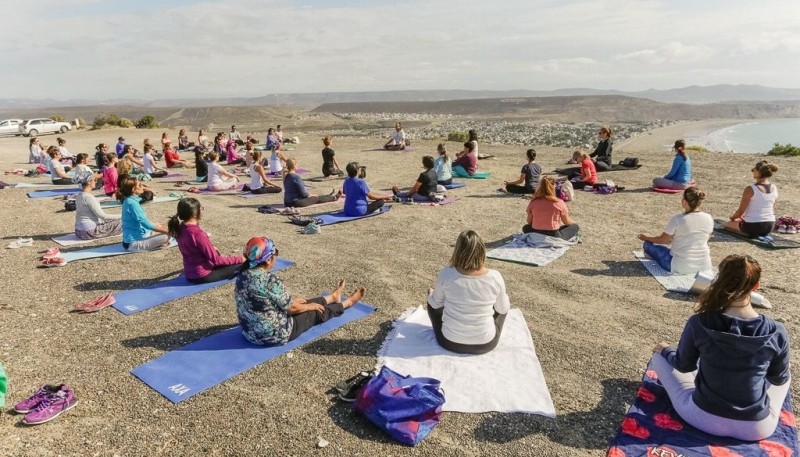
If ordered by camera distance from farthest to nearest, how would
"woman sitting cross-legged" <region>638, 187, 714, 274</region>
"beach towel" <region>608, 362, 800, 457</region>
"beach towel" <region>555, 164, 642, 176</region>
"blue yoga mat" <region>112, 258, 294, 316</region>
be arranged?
1. "beach towel" <region>555, 164, 642, 176</region>
2. "woman sitting cross-legged" <region>638, 187, 714, 274</region>
3. "blue yoga mat" <region>112, 258, 294, 316</region>
4. "beach towel" <region>608, 362, 800, 457</region>

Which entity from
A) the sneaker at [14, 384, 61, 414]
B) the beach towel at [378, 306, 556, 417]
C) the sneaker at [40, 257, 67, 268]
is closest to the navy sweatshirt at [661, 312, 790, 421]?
the beach towel at [378, 306, 556, 417]

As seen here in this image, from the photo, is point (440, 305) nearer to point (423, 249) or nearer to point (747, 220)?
point (423, 249)

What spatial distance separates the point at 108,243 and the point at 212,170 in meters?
5.77

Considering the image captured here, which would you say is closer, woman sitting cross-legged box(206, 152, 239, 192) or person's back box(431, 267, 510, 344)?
person's back box(431, 267, 510, 344)

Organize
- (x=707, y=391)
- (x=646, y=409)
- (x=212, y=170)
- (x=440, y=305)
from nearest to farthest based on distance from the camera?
1. (x=707, y=391)
2. (x=646, y=409)
3. (x=440, y=305)
4. (x=212, y=170)

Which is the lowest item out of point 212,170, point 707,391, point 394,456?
point 394,456

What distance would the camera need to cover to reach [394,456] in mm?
3816

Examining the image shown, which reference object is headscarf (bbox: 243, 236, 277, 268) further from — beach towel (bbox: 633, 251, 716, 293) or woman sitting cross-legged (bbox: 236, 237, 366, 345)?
beach towel (bbox: 633, 251, 716, 293)

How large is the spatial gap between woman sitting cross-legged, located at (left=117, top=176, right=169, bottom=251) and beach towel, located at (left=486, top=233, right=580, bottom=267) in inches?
244

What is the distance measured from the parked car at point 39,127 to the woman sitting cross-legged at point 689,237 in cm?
4172

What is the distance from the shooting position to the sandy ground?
4.04 metres

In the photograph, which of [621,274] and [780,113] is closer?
[621,274]

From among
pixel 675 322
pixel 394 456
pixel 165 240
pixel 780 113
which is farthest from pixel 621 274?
pixel 780 113

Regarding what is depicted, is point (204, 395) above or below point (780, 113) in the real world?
below
